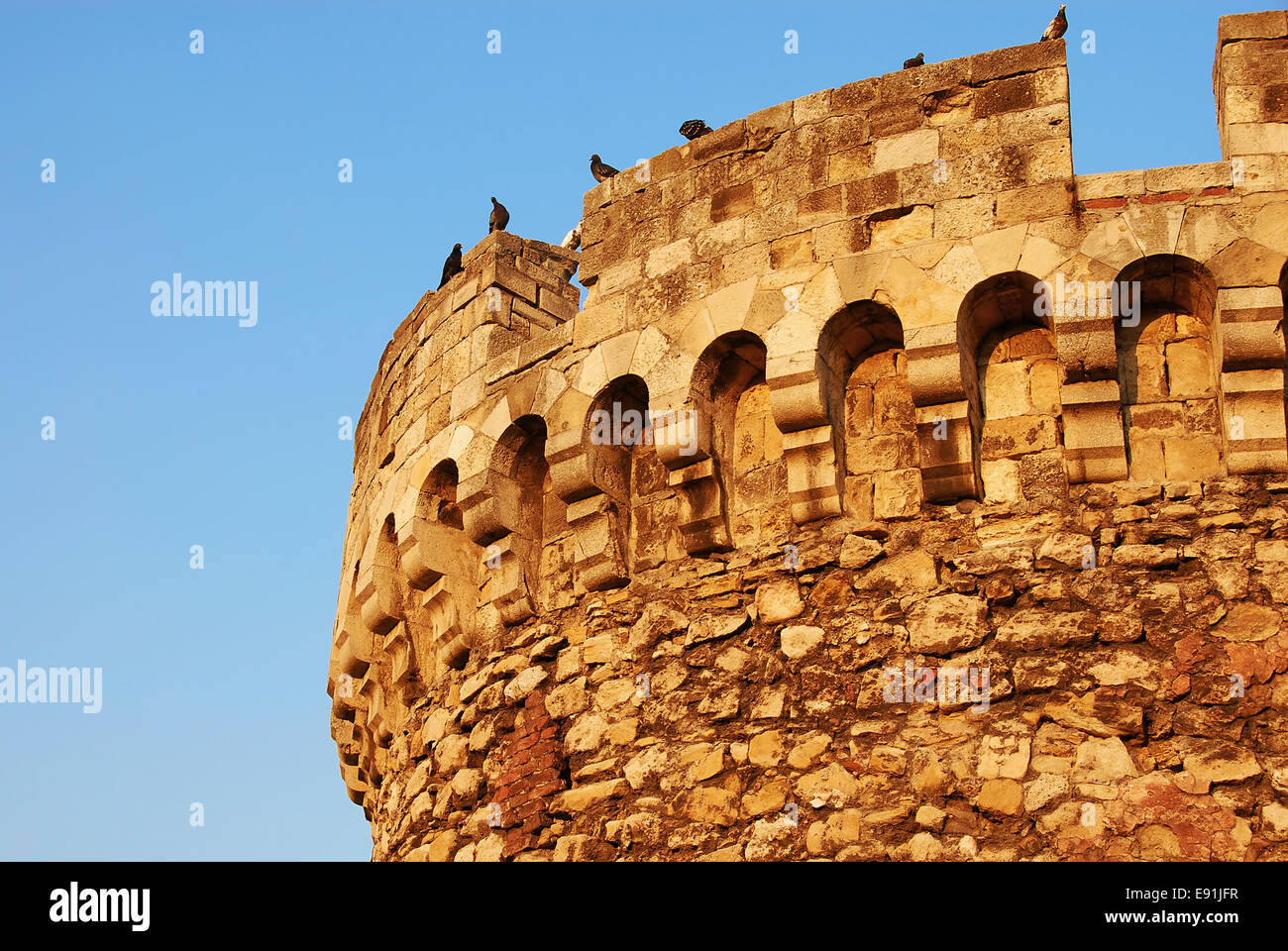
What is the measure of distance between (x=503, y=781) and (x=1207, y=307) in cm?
354

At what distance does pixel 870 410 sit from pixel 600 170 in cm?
214

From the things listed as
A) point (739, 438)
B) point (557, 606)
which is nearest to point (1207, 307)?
point (739, 438)

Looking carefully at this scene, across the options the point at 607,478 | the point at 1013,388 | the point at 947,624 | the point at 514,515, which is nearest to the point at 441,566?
the point at 514,515

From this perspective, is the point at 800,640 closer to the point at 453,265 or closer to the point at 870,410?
the point at 870,410

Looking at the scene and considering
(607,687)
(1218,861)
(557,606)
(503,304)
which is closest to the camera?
(1218,861)

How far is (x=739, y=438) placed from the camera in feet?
26.3

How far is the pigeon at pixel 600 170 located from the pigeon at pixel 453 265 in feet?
3.72

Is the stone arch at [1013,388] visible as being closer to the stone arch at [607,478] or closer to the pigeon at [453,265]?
the stone arch at [607,478]

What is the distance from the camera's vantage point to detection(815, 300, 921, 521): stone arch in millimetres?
7547

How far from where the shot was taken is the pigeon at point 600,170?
356 inches

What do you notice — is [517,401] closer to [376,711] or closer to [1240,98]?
[376,711]

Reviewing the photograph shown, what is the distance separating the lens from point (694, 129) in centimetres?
868

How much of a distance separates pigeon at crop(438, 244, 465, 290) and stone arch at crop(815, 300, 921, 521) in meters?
2.85

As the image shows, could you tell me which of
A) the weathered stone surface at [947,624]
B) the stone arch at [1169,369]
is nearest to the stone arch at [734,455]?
the weathered stone surface at [947,624]
